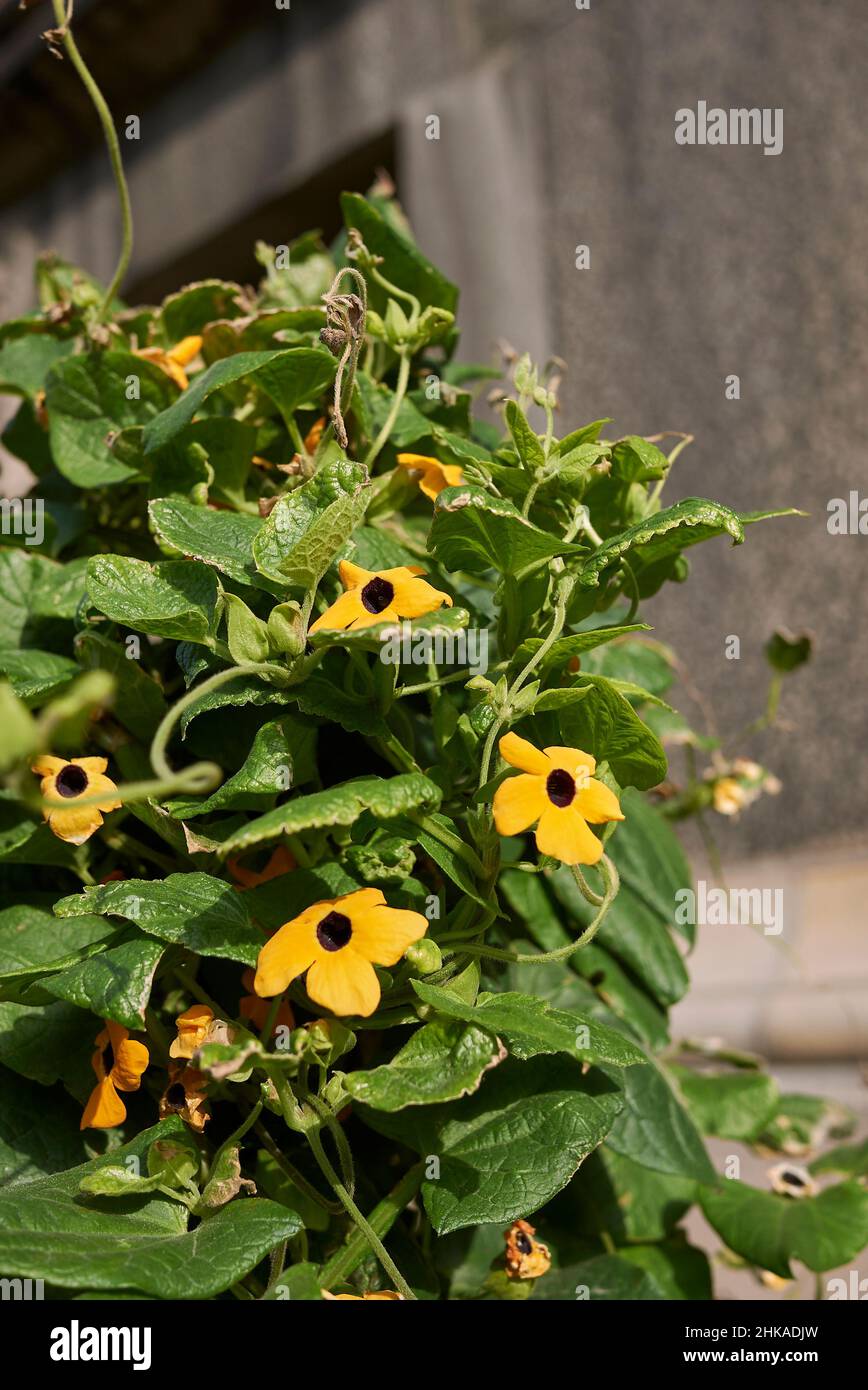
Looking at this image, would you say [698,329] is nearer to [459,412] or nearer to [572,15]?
[572,15]

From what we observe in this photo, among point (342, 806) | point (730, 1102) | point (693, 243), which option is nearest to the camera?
point (342, 806)

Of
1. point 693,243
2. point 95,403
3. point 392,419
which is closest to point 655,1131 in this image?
point 392,419

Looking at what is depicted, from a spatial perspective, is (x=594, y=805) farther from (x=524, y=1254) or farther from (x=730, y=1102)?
(x=730, y=1102)

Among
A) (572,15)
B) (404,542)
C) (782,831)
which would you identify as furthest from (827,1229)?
(572,15)

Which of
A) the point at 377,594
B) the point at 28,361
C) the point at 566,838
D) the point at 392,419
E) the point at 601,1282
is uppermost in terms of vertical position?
the point at 28,361

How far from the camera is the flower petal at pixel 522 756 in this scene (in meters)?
0.45

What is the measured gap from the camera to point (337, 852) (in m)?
0.54

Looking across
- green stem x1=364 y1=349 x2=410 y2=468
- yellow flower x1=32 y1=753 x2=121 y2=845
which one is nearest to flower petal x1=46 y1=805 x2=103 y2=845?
yellow flower x1=32 y1=753 x2=121 y2=845

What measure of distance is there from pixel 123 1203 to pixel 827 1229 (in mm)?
411

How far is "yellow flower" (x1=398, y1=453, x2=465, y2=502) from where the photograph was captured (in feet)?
1.96

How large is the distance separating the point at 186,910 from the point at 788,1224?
0.43 meters

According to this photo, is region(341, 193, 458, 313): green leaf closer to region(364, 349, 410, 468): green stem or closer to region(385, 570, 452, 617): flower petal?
region(364, 349, 410, 468): green stem

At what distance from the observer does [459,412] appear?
0.69 metres

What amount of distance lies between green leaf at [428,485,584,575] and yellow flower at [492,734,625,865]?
0.09 meters
